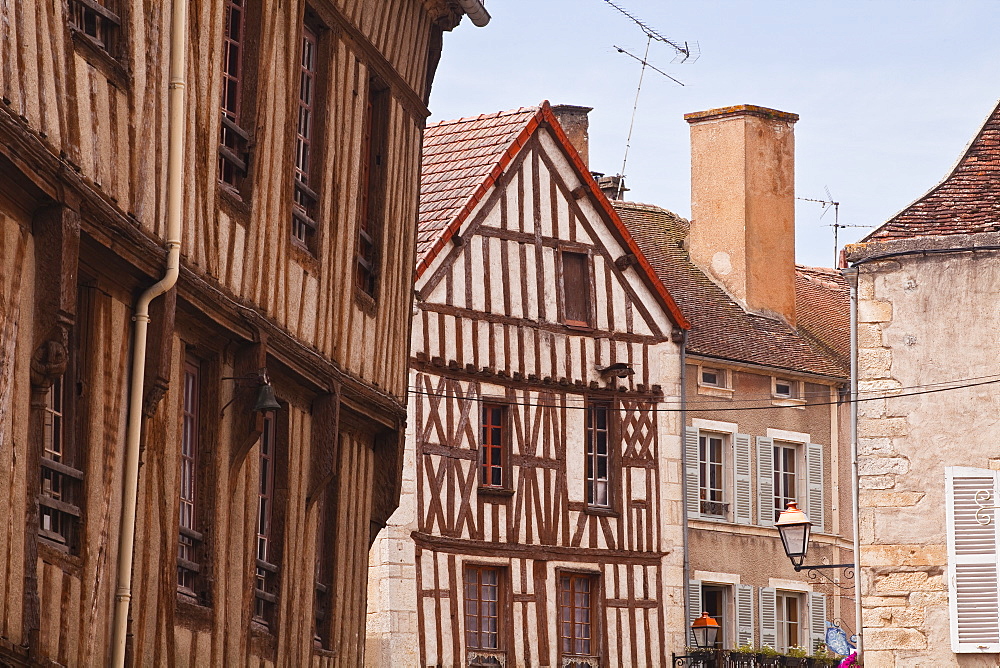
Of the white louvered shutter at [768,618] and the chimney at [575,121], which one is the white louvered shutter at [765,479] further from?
the chimney at [575,121]

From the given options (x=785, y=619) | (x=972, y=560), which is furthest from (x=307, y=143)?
(x=785, y=619)

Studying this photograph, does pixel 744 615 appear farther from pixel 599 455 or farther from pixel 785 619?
pixel 599 455

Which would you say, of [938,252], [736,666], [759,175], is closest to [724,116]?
[759,175]

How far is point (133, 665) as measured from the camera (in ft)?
24.8

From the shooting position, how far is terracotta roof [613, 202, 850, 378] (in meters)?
23.1

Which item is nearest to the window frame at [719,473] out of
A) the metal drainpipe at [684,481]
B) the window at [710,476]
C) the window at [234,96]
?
the window at [710,476]

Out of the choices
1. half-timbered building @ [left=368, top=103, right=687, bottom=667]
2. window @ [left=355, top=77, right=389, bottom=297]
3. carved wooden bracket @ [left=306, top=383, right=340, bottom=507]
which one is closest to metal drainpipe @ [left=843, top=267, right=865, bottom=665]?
window @ [left=355, top=77, right=389, bottom=297]

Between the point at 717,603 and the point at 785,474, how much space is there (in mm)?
2099

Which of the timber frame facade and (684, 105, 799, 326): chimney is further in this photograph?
(684, 105, 799, 326): chimney

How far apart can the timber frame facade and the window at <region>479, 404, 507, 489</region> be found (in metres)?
8.03

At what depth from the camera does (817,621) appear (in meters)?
23.2

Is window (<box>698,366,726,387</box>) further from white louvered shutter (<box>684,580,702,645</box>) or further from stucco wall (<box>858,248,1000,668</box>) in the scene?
stucco wall (<box>858,248,1000,668</box>)

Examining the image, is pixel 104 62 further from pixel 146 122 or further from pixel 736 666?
pixel 736 666

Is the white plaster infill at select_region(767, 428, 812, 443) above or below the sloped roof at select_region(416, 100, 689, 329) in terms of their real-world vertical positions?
below
